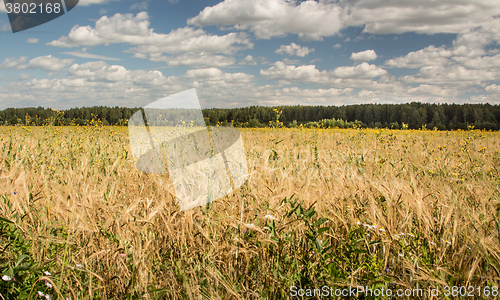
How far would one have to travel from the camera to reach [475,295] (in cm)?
134

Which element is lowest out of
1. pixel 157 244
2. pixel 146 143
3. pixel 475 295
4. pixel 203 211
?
pixel 475 295

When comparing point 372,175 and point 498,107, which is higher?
point 498,107

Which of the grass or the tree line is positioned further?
the tree line

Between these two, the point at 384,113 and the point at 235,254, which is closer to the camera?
the point at 235,254

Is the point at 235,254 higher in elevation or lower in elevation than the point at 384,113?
lower

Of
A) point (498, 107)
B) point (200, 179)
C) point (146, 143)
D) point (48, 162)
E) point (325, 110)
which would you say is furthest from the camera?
point (325, 110)

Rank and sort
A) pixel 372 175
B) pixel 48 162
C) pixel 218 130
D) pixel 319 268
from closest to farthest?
pixel 319 268
pixel 372 175
pixel 48 162
pixel 218 130

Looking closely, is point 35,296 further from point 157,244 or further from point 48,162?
point 48,162

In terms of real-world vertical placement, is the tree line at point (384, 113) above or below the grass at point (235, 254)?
above

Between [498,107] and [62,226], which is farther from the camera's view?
[498,107]

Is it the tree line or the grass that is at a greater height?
the tree line

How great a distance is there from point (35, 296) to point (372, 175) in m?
3.77

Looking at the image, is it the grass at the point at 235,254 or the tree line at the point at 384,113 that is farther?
the tree line at the point at 384,113

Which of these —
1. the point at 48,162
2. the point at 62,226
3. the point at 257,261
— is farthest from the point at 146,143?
the point at 257,261
